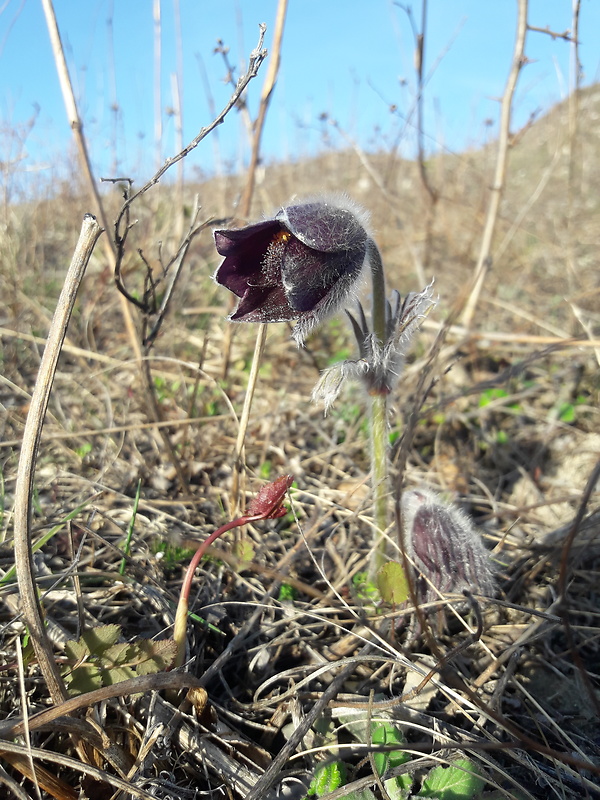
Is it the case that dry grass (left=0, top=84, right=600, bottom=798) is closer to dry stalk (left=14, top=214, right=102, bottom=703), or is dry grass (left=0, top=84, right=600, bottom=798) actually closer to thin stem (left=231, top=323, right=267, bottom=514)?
thin stem (left=231, top=323, right=267, bottom=514)

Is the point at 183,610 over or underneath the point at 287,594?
over

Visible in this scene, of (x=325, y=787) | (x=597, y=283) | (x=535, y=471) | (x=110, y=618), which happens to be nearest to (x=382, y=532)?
(x=325, y=787)

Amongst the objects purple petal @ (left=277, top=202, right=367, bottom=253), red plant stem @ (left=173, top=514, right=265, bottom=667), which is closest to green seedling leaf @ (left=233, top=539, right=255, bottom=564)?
red plant stem @ (left=173, top=514, right=265, bottom=667)

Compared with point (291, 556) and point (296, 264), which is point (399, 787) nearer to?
point (291, 556)

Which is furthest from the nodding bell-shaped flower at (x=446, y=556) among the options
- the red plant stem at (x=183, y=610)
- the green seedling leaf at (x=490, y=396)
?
the green seedling leaf at (x=490, y=396)

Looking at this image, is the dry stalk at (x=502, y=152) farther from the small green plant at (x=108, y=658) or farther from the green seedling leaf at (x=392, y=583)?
the small green plant at (x=108, y=658)

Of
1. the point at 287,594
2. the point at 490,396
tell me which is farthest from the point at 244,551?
the point at 490,396
